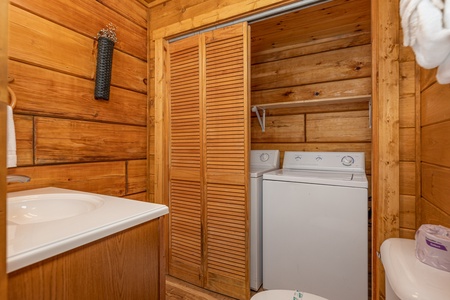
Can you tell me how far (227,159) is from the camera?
178 cm

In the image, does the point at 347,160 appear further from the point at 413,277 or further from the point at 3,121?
the point at 3,121

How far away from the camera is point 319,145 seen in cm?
225

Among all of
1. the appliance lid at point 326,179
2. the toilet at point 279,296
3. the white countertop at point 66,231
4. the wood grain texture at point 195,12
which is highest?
the wood grain texture at point 195,12

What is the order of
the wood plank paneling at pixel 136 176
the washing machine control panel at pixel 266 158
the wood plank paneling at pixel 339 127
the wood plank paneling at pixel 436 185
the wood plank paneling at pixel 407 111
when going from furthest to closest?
the washing machine control panel at pixel 266 158 < the wood plank paneling at pixel 339 127 < the wood plank paneling at pixel 136 176 < the wood plank paneling at pixel 407 111 < the wood plank paneling at pixel 436 185

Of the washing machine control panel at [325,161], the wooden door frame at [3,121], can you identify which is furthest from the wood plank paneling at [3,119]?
the washing machine control panel at [325,161]

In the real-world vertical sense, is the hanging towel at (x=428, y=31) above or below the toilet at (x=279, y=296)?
above

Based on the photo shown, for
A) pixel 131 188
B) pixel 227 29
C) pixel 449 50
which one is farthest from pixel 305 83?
pixel 131 188

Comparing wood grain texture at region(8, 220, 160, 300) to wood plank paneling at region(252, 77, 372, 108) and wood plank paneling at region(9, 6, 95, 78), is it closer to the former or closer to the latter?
wood plank paneling at region(9, 6, 95, 78)

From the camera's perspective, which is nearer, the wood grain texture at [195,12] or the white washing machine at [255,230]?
the wood grain texture at [195,12]

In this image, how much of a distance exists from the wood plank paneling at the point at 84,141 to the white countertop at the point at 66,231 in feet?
2.50

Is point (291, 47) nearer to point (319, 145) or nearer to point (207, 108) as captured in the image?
point (319, 145)

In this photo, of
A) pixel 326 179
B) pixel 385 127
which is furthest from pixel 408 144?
pixel 326 179

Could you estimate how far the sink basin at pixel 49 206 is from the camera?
3.43 ft

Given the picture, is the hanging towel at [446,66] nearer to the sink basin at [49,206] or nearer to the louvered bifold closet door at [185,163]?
the sink basin at [49,206]
